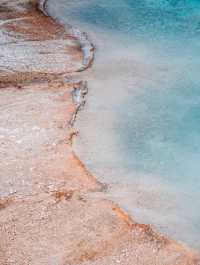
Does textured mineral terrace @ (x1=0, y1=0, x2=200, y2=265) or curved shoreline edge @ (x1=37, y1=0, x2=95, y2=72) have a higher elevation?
curved shoreline edge @ (x1=37, y1=0, x2=95, y2=72)

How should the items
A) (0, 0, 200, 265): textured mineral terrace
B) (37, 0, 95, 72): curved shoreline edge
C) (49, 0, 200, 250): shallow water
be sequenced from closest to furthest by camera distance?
(0, 0, 200, 265): textured mineral terrace → (49, 0, 200, 250): shallow water → (37, 0, 95, 72): curved shoreline edge

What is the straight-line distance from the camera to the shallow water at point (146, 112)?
3.58 meters

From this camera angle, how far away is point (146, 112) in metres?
4.69

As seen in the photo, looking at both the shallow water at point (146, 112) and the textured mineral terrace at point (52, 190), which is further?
the shallow water at point (146, 112)

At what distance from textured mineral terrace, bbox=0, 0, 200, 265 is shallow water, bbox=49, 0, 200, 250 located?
15cm

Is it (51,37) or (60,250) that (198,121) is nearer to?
(60,250)

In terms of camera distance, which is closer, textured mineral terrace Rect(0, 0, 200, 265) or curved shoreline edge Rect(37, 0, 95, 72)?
textured mineral terrace Rect(0, 0, 200, 265)

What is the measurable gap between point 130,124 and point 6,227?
1755 millimetres

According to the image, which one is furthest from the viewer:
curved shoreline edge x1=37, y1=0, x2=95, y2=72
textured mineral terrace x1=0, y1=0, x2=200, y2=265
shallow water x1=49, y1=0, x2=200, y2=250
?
curved shoreline edge x1=37, y1=0, x2=95, y2=72

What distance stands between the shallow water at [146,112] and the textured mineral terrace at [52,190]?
154 mm

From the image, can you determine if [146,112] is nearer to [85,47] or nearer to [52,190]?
[52,190]

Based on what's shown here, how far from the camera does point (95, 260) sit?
3.03 meters

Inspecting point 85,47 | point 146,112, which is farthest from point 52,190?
point 85,47

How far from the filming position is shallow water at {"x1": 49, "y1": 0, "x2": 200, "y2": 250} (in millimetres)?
3584
